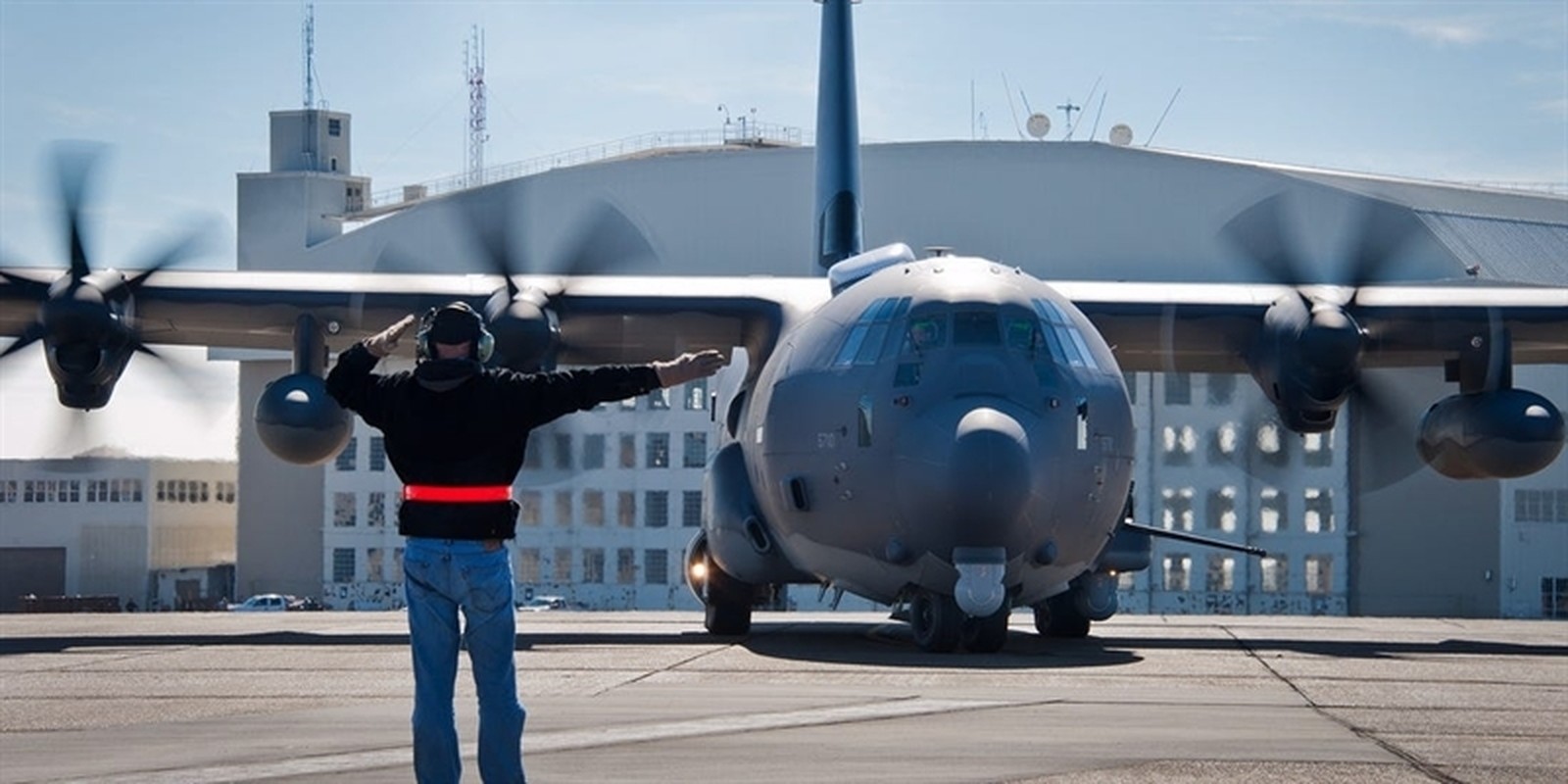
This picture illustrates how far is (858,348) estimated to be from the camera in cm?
2120

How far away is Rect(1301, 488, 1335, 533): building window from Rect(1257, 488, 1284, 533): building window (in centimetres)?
64

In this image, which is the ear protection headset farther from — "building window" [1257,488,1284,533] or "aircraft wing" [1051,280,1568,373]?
"building window" [1257,488,1284,533]

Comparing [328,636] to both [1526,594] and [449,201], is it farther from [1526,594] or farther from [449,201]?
[449,201]

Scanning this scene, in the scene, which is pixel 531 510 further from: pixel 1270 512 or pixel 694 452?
→ pixel 1270 512

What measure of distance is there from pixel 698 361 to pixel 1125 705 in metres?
6.70

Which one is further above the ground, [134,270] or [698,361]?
[134,270]

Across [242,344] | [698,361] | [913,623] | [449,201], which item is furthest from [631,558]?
[698,361]

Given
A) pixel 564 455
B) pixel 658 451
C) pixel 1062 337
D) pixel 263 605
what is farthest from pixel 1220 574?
pixel 1062 337

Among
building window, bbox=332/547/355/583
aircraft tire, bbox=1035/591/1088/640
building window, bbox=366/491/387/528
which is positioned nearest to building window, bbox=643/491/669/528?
building window, bbox=366/491/387/528

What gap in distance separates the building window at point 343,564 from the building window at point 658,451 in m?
13.2

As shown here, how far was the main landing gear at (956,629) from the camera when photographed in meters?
20.5

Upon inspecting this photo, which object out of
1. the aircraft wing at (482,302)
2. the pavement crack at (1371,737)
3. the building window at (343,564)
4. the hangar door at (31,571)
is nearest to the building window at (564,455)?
the aircraft wing at (482,302)

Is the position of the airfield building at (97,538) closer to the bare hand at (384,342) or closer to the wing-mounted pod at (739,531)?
the wing-mounted pod at (739,531)

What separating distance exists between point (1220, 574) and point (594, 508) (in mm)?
18871
